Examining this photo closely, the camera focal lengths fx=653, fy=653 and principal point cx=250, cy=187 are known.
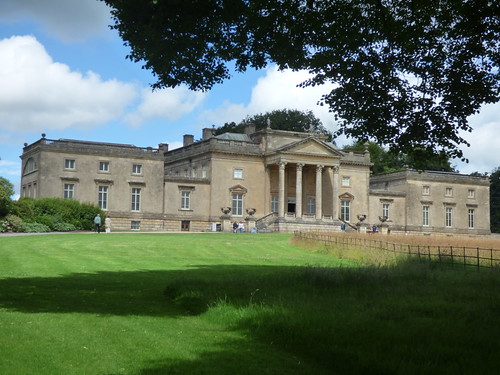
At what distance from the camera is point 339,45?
15828 mm

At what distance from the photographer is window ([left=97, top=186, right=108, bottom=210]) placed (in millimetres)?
61094

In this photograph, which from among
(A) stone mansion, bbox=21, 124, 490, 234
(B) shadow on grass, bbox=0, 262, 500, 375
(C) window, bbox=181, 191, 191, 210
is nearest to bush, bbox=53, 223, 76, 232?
(A) stone mansion, bbox=21, 124, 490, 234

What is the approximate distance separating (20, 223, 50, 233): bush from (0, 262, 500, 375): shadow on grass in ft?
101

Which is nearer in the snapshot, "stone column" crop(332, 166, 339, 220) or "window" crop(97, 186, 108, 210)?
"window" crop(97, 186, 108, 210)

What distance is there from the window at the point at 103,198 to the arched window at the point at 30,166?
6.23 meters

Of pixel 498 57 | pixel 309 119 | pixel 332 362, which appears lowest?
pixel 332 362

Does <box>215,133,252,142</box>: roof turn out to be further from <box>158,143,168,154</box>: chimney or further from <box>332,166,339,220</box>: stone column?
<box>332,166,339,220</box>: stone column

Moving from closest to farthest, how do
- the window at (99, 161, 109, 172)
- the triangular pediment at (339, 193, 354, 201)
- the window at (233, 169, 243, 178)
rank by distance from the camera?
1. the window at (99, 161, 109, 172)
2. the window at (233, 169, 243, 178)
3. the triangular pediment at (339, 193, 354, 201)

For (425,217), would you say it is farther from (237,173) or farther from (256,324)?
(256,324)

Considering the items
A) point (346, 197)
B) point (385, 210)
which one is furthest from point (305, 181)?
point (385, 210)

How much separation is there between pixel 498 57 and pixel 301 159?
50.3 meters

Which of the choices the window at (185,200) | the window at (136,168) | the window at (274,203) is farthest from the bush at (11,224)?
the window at (274,203)

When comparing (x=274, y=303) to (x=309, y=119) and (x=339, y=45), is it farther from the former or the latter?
(x=309, y=119)

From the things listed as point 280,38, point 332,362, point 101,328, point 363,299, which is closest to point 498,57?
point 280,38
